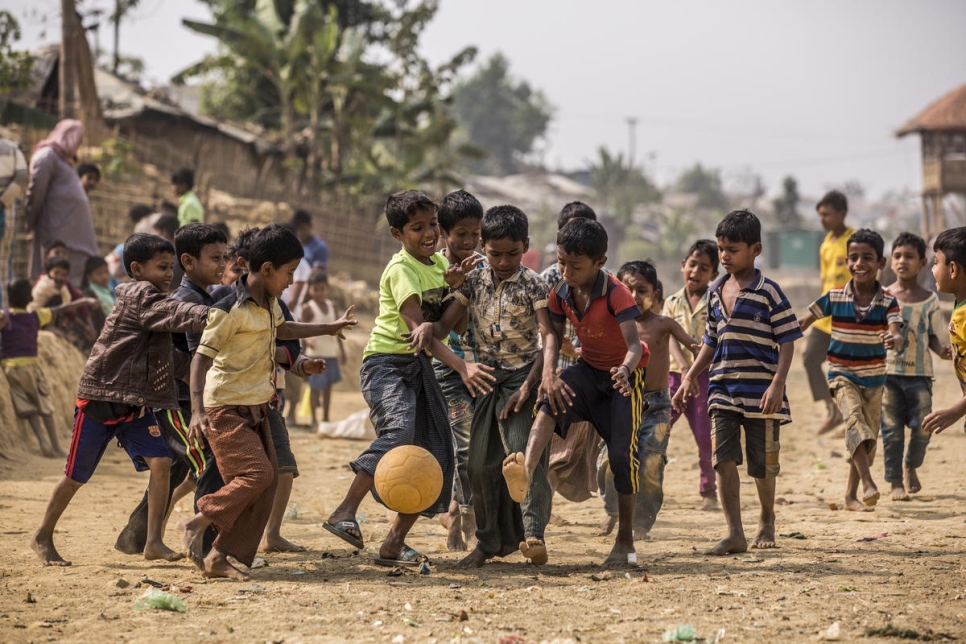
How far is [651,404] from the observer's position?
269 inches

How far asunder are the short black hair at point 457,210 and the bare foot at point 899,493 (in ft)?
13.4

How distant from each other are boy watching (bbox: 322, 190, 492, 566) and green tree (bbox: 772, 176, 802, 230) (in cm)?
5877

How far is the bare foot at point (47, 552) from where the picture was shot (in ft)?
17.7

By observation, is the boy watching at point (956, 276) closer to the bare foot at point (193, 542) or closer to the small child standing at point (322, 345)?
the bare foot at point (193, 542)

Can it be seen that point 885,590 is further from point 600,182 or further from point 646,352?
point 600,182

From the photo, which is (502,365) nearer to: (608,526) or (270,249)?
(270,249)

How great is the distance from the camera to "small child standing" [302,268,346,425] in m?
11.8

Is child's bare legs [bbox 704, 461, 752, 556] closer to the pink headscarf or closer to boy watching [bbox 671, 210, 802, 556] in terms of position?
boy watching [bbox 671, 210, 802, 556]

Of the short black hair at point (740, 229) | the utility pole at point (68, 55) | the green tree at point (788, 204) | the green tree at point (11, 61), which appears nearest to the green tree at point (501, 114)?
the green tree at point (788, 204)

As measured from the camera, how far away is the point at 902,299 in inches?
313

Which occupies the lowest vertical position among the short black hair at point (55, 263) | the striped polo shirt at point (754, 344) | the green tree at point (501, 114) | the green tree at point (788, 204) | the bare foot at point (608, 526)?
the bare foot at point (608, 526)

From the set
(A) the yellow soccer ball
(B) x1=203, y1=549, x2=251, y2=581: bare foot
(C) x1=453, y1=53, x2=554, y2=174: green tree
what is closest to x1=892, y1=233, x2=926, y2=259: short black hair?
(A) the yellow soccer ball

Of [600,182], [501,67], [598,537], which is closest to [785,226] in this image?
[600,182]

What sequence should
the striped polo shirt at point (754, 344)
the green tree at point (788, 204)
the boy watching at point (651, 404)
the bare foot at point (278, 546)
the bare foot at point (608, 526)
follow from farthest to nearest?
the green tree at point (788, 204)
the bare foot at point (608, 526)
the boy watching at point (651, 404)
the bare foot at point (278, 546)
the striped polo shirt at point (754, 344)
